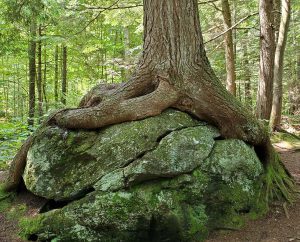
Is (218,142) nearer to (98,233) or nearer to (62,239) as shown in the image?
(98,233)

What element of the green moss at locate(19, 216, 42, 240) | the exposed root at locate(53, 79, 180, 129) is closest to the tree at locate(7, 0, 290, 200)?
the exposed root at locate(53, 79, 180, 129)

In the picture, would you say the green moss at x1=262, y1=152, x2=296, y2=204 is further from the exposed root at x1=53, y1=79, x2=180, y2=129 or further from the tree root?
the exposed root at x1=53, y1=79, x2=180, y2=129

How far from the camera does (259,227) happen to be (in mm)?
4656

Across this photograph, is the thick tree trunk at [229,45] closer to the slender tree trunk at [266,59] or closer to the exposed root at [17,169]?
the slender tree trunk at [266,59]

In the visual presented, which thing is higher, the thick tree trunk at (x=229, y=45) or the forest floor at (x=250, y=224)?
the thick tree trunk at (x=229, y=45)

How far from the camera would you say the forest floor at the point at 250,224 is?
14.4ft

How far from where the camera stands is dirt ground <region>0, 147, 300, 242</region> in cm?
438

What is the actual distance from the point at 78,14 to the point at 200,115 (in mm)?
6515

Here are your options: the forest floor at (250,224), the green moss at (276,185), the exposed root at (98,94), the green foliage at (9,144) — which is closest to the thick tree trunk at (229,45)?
the green moss at (276,185)

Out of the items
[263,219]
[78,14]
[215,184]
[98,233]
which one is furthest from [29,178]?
[78,14]

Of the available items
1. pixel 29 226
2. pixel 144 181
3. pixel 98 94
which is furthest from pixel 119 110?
pixel 29 226

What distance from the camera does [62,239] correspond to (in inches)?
168

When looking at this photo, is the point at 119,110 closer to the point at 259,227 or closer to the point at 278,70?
the point at 259,227

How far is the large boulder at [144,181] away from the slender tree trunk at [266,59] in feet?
17.1
